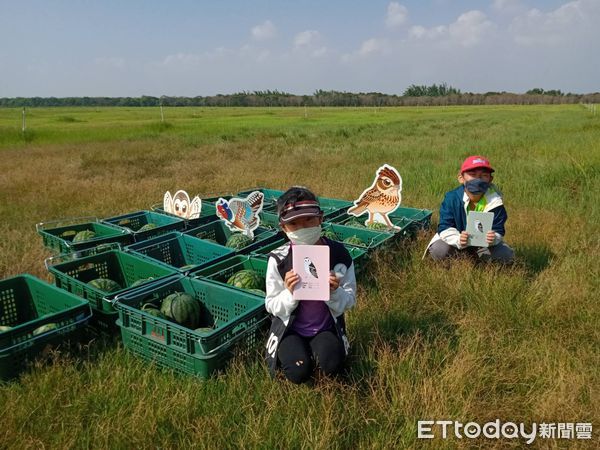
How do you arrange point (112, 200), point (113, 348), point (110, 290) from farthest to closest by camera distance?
1. point (112, 200)
2. point (110, 290)
3. point (113, 348)

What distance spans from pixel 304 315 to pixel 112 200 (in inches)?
233

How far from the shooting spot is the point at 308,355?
2.43 m

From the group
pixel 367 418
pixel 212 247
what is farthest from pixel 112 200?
pixel 367 418

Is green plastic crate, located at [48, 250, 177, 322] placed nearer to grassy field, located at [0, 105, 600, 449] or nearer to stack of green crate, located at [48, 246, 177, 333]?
stack of green crate, located at [48, 246, 177, 333]

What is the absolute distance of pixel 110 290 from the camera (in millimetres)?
3471

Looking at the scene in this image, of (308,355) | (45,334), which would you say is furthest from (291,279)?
(45,334)

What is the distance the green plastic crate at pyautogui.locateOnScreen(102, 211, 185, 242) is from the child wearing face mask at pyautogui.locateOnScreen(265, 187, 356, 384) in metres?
2.61

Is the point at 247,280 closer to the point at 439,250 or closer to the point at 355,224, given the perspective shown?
the point at 439,250

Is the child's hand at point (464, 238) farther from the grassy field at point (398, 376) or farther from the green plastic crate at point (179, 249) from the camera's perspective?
the green plastic crate at point (179, 249)

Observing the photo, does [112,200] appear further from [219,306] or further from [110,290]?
[219,306]

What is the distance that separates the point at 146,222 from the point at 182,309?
2792 millimetres

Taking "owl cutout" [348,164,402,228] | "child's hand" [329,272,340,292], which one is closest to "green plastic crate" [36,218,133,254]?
"owl cutout" [348,164,402,228]

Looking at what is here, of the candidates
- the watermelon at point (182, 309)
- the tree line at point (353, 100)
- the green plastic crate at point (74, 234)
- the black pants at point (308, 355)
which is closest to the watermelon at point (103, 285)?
the watermelon at point (182, 309)

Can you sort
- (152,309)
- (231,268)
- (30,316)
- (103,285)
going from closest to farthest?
(152,309)
(103,285)
(30,316)
(231,268)
